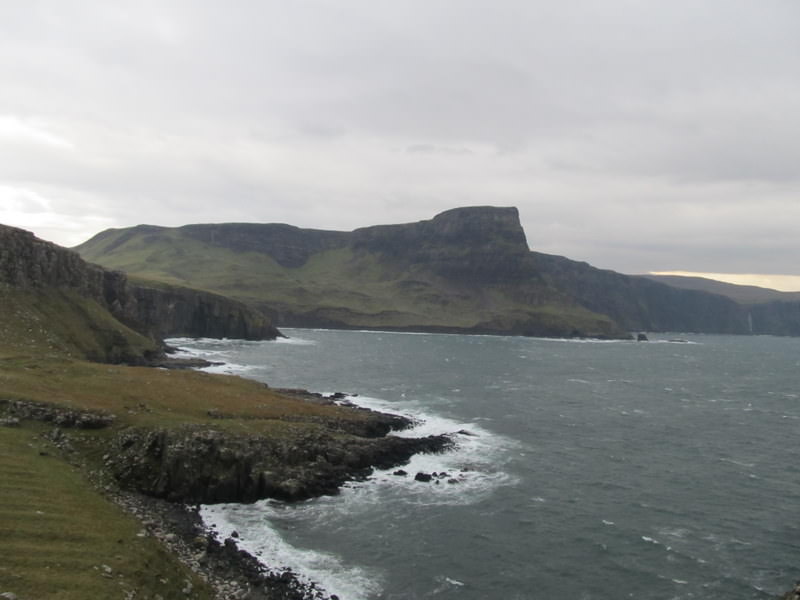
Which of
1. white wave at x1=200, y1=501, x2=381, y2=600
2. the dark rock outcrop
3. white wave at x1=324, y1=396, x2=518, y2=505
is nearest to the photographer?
white wave at x1=200, y1=501, x2=381, y2=600

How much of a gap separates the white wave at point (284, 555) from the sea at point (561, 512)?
0.13 meters

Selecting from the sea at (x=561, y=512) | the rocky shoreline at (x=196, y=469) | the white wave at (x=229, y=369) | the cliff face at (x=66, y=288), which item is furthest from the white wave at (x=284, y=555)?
the white wave at (x=229, y=369)

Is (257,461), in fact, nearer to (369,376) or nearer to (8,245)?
(8,245)

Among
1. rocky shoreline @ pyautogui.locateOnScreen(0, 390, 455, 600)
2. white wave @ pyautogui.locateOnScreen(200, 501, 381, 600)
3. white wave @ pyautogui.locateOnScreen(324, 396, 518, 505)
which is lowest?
white wave @ pyautogui.locateOnScreen(200, 501, 381, 600)

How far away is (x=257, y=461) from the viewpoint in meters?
45.5

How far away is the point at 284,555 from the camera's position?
1374 inches

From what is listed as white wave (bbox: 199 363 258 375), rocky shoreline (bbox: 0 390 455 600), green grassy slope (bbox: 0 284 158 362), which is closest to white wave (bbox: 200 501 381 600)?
rocky shoreline (bbox: 0 390 455 600)

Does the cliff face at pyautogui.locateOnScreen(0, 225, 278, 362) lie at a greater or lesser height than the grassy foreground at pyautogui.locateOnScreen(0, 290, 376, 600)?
greater

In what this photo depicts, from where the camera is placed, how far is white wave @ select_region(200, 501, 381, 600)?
105 ft

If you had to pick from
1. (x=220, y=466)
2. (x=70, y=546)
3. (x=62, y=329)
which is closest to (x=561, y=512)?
(x=220, y=466)

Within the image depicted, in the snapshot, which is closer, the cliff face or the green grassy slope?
the green grassy slope

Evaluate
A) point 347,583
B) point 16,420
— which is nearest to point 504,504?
point 347,583

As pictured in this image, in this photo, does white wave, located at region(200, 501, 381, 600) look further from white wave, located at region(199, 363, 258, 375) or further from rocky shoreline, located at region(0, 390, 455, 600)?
white wave, located at region(199, 363, 258, 375)

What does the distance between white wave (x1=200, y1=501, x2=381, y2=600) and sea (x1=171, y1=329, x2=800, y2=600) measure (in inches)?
5.0
